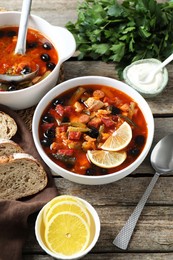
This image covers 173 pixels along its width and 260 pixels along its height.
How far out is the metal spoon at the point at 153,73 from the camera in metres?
3.66

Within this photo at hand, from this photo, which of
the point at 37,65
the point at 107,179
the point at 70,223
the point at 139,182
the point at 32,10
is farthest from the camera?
the point at 32,10

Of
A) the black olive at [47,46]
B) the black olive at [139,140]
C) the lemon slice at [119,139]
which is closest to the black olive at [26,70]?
the black olive at [47,46]

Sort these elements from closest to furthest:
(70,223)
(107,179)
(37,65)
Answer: (70,223) → (107,179) → (37,65)

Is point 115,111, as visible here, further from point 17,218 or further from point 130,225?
point 17,218

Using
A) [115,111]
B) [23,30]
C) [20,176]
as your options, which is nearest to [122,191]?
[115,111]

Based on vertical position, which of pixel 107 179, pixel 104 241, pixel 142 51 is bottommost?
pixel 104 241

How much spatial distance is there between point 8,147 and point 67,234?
72cm

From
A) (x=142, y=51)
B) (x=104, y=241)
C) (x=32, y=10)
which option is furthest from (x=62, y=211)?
(x=32, y=10)

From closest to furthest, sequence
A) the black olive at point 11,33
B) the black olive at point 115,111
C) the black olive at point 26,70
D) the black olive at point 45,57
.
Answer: the black olive at point 115,111, the black olive at point 26,70, the black olive at point 45,57, the black olive at point 11,33

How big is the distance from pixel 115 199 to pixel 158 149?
42 cm

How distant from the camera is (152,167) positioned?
338 cm

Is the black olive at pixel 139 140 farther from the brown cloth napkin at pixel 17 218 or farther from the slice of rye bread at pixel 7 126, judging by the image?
the slice of rye bread at pixel 7 126

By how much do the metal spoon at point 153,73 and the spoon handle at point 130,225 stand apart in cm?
79

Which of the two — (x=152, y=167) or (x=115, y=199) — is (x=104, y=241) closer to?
(x=115, y=199)
